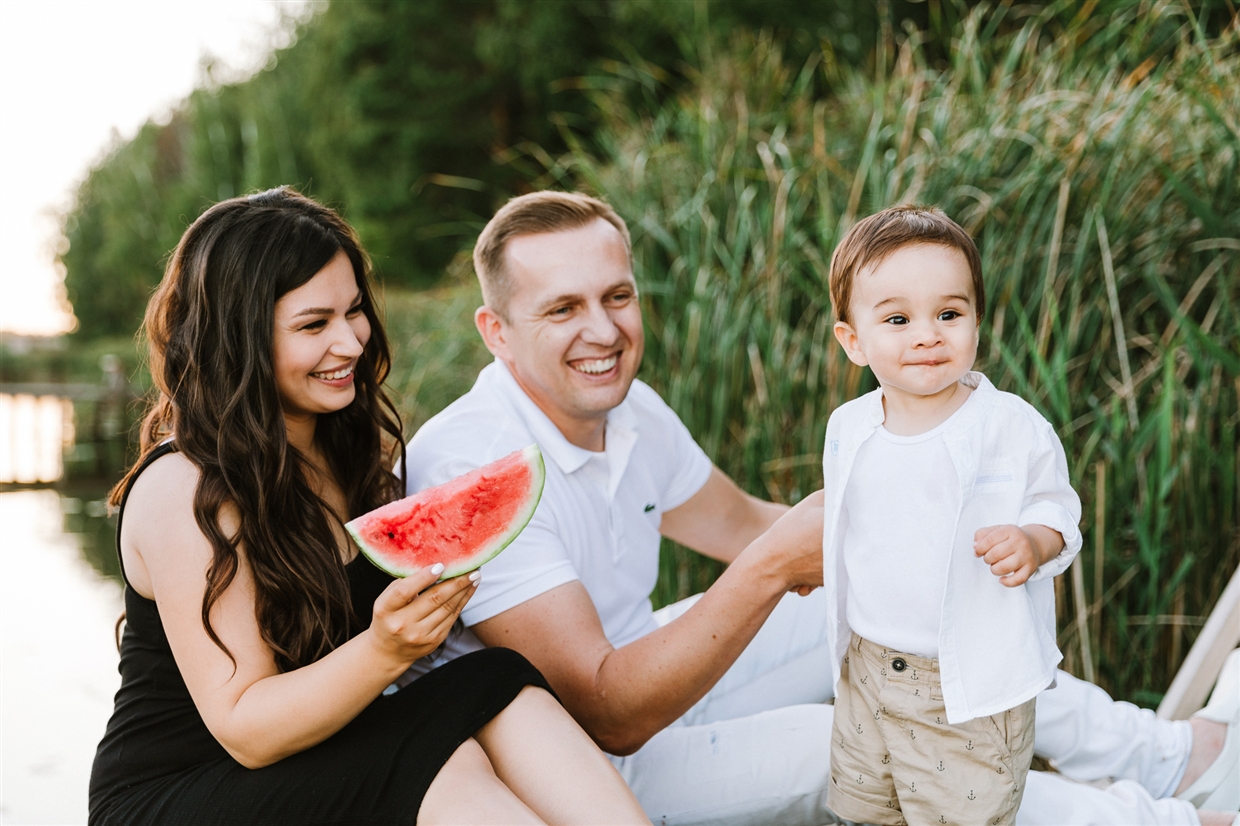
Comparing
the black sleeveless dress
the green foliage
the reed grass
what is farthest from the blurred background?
the green foliage

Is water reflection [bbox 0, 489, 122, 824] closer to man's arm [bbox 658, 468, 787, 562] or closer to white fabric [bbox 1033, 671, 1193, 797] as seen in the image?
man's arm [bbox 658, 468, 787, 562]

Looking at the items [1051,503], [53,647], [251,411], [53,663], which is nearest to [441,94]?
[53,647]

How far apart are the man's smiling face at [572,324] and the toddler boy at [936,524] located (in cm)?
90

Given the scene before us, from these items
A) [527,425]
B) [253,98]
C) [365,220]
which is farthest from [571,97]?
[527,425]

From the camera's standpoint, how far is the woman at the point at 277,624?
5.83 ft

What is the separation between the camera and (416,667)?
2373 mm

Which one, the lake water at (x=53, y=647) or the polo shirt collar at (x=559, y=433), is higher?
the polo shirt collar at (x=559, y=433)

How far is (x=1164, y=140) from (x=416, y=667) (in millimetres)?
3257

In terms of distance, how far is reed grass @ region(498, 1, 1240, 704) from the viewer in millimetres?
3068

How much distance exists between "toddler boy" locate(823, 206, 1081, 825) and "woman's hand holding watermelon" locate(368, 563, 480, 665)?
0.70 m

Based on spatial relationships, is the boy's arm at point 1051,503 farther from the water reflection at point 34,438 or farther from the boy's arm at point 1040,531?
the water reflection at point 34,438

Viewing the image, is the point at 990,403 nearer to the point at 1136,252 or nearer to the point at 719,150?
the point at 1136,252

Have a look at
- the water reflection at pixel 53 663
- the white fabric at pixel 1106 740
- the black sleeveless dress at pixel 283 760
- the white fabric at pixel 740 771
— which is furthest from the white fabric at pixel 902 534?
the water reflection at pixel 53 663

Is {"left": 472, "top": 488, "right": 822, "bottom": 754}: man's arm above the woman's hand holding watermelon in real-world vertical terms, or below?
below
